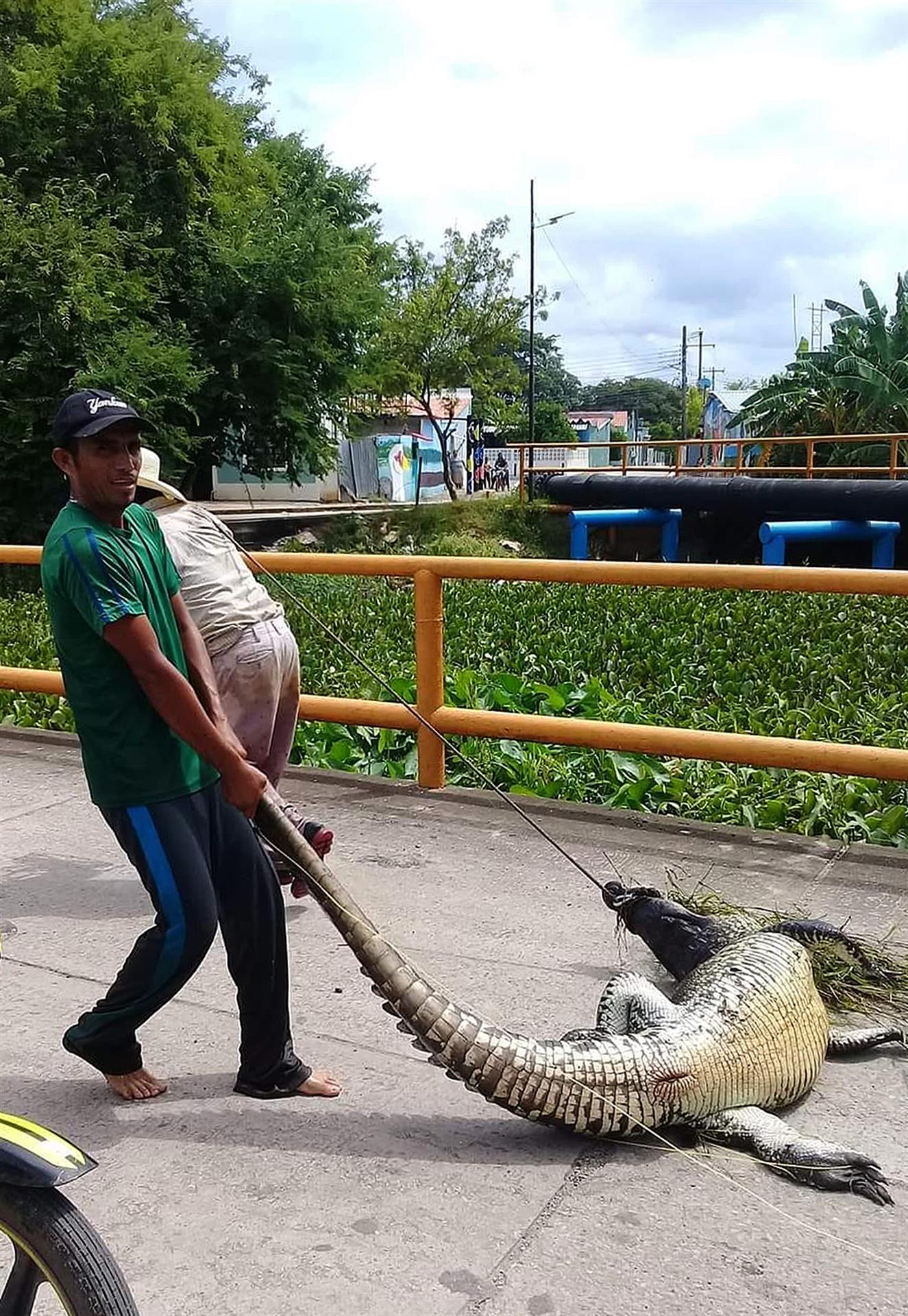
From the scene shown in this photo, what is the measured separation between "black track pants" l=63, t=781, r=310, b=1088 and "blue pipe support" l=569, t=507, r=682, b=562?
20.0 m

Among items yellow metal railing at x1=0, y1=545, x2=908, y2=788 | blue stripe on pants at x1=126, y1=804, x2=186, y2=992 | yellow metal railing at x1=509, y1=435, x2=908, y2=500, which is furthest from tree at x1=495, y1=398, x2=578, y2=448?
Answer: blue stripe on pants at x1=126, y1=804, x2=186, y2=992

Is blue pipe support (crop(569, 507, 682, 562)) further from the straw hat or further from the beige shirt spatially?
the straw hat

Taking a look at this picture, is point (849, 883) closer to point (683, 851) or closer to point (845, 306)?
point (683, 851)

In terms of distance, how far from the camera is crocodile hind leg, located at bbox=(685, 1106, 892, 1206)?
2863 mm

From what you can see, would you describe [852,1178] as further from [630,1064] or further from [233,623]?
[233,623]

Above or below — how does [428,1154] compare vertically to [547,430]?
below

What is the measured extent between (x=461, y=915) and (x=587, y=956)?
57cm

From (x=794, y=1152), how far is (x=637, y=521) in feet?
68.1

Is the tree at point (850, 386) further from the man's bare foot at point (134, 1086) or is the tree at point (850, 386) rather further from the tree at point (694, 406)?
the tree at point (694, 406)

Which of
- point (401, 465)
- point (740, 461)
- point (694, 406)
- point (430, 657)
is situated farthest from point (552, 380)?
point (430, 657)

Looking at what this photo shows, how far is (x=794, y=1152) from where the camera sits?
2951 millimetres

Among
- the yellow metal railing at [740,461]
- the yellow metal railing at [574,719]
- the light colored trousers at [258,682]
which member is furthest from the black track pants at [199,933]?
the yellow metal railing at [740,461]

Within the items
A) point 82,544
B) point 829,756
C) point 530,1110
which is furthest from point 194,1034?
point 829,756

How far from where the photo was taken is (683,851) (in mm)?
5156
